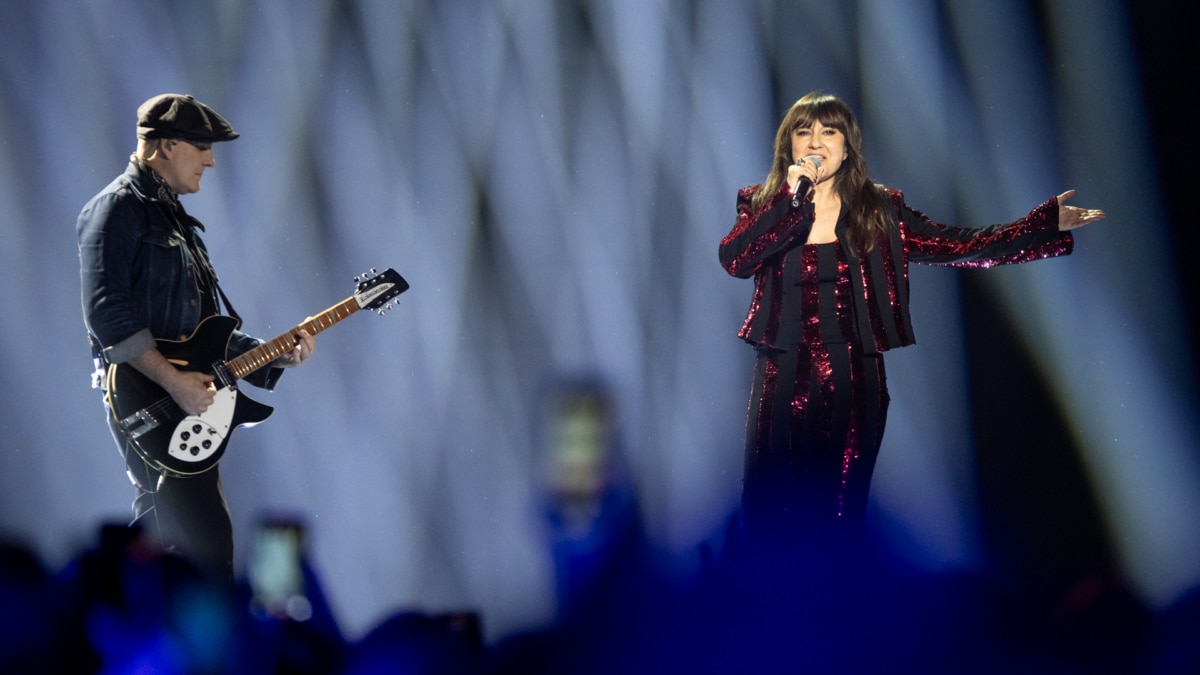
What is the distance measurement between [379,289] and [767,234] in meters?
1.16

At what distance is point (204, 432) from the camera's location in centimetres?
238

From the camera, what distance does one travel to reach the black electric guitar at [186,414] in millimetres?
2314

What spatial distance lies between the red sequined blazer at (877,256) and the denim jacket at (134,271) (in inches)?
52.4

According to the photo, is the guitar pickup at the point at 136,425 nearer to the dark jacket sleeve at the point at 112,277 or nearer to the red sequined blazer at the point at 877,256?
the dark jacket sleeve at the point at 112,277

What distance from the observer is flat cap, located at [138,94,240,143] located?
2422 mm

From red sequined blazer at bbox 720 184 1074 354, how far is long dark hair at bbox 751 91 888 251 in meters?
Result: 0.03

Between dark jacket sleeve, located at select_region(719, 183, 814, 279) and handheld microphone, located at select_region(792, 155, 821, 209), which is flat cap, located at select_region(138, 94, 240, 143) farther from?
handheld microphone, located at select_region(792, 155, 821, 209)

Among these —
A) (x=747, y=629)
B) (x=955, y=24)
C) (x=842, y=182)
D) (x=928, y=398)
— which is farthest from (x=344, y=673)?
(x=955, y=24)

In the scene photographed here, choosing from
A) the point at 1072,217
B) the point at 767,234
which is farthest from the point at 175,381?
the point at 1072,217

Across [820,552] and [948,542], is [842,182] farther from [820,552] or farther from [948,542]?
[948,542]

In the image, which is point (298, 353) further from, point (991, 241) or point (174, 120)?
point (991, 241)

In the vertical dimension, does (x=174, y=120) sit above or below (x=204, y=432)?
above

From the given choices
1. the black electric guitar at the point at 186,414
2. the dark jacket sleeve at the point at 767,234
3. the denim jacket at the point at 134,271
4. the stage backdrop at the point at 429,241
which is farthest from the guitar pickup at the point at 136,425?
the dark jacket sleeve at the point at 767,234

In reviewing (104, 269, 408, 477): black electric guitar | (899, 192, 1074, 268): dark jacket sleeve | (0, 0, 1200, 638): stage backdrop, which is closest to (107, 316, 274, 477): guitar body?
(104, 269, 408, 477): black electric guitar
